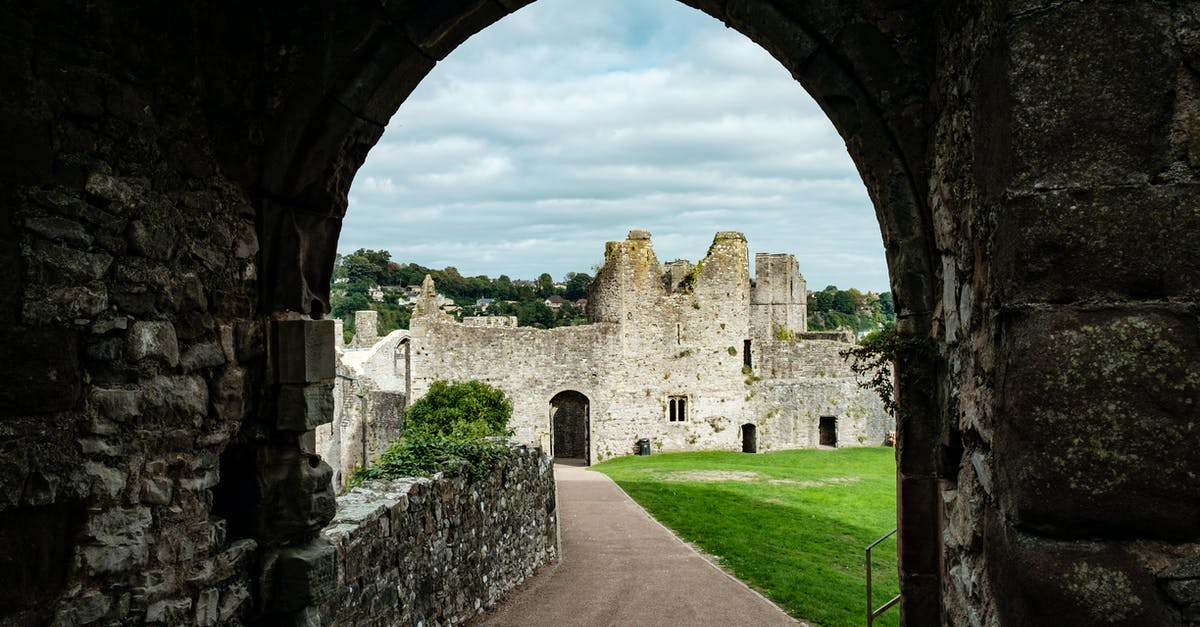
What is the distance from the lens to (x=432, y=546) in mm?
7590

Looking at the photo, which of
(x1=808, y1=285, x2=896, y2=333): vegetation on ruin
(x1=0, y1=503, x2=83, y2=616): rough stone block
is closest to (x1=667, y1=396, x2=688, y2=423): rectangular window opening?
(x1=0, y1=503, x2=83, y2=616): rough stone block

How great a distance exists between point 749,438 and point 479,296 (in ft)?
193

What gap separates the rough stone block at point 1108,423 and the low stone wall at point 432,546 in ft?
13.7

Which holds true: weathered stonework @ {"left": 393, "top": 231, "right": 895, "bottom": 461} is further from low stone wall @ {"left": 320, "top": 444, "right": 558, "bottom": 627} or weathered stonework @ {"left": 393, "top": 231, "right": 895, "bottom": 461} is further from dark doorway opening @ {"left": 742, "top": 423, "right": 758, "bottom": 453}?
low stone wall @ {"left": 320, "top": 444, "right": 558, "bottom": 627}

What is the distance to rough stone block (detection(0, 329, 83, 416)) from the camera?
330 cm

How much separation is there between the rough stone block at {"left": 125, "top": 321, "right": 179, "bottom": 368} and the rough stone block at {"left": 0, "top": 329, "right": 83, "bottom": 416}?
0.28 meters

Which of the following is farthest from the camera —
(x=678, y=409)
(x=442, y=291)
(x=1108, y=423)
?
(x=442, y=291)

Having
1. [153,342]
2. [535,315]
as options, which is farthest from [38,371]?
[535,315]

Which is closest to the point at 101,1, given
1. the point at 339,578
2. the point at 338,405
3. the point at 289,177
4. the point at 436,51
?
the point at 289,177

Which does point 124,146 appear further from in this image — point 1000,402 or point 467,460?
point 467,460

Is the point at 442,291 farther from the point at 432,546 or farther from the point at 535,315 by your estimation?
the point at 432,546

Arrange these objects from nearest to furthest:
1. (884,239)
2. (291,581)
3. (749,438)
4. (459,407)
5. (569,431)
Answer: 1. (884,239)
2. (291,581)
3. (459,407)
4. (749,438)
5. (569,431)

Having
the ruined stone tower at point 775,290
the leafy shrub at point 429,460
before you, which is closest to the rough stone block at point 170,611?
the leafy shrub at point 429,460

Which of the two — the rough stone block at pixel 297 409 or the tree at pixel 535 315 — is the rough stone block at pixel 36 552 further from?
the tree at pixel 535 315
